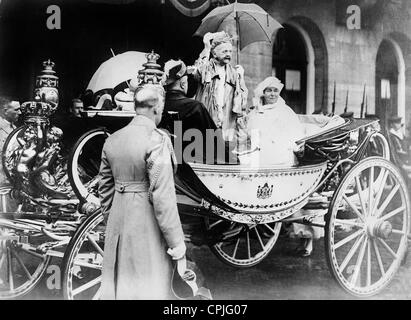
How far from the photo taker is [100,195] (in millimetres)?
4395

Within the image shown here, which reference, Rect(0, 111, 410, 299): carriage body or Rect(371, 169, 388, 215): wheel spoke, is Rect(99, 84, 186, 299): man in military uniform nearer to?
Rect(0, 111, 410, 299): carriage body

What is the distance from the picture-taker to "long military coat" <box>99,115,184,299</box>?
13.6 feet

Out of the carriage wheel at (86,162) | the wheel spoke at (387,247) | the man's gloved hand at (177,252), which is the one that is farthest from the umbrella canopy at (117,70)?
the wheel spoke at (387,247)

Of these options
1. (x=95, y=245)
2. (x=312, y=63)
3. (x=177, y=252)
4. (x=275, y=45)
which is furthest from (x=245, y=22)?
(x=95, y=245)

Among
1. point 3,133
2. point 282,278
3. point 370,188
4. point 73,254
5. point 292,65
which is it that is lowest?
point 282,278

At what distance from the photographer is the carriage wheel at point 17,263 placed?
15.7 feet

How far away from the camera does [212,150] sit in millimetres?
4902

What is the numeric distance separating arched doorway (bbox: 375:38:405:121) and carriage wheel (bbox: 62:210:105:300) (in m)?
2.51

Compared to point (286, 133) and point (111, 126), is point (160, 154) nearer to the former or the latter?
point (111, 126)

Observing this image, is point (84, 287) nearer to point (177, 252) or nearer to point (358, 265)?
point (177, 252)

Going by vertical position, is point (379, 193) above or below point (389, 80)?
below

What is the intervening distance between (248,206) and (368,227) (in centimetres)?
106

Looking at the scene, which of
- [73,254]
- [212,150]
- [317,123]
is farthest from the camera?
[317,123]
